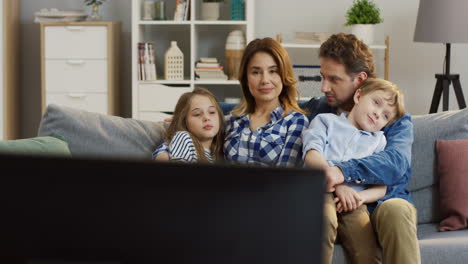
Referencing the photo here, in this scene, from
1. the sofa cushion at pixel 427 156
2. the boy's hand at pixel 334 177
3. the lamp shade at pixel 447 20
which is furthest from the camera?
the lamp shade at pixel 447 20

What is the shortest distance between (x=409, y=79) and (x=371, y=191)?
10.1ft

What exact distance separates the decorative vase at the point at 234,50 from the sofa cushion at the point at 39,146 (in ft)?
8.27

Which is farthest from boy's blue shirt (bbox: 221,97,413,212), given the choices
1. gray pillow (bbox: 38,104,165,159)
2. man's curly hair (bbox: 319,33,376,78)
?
gray pillow (bbox: 38,104,165,159)

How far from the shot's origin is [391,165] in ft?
7.22

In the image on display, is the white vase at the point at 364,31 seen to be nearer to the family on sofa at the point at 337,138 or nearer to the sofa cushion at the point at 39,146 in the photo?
the family on sofa at the point at 337,138

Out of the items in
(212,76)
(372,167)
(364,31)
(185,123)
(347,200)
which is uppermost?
(364,31)

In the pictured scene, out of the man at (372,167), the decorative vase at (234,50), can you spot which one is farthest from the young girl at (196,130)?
the decorative vase at (234,50)

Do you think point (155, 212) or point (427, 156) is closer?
point (155, 212)

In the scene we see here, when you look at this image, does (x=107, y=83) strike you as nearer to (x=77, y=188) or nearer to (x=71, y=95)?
(x=71, y=95)

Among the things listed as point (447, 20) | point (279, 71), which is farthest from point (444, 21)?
point (279, 71)

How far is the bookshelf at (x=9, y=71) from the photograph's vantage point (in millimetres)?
4781

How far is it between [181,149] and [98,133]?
312mm

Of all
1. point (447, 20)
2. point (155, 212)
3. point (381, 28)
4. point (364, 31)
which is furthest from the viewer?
point (381, 28)

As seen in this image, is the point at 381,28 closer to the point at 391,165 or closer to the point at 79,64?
the point at 79,64
